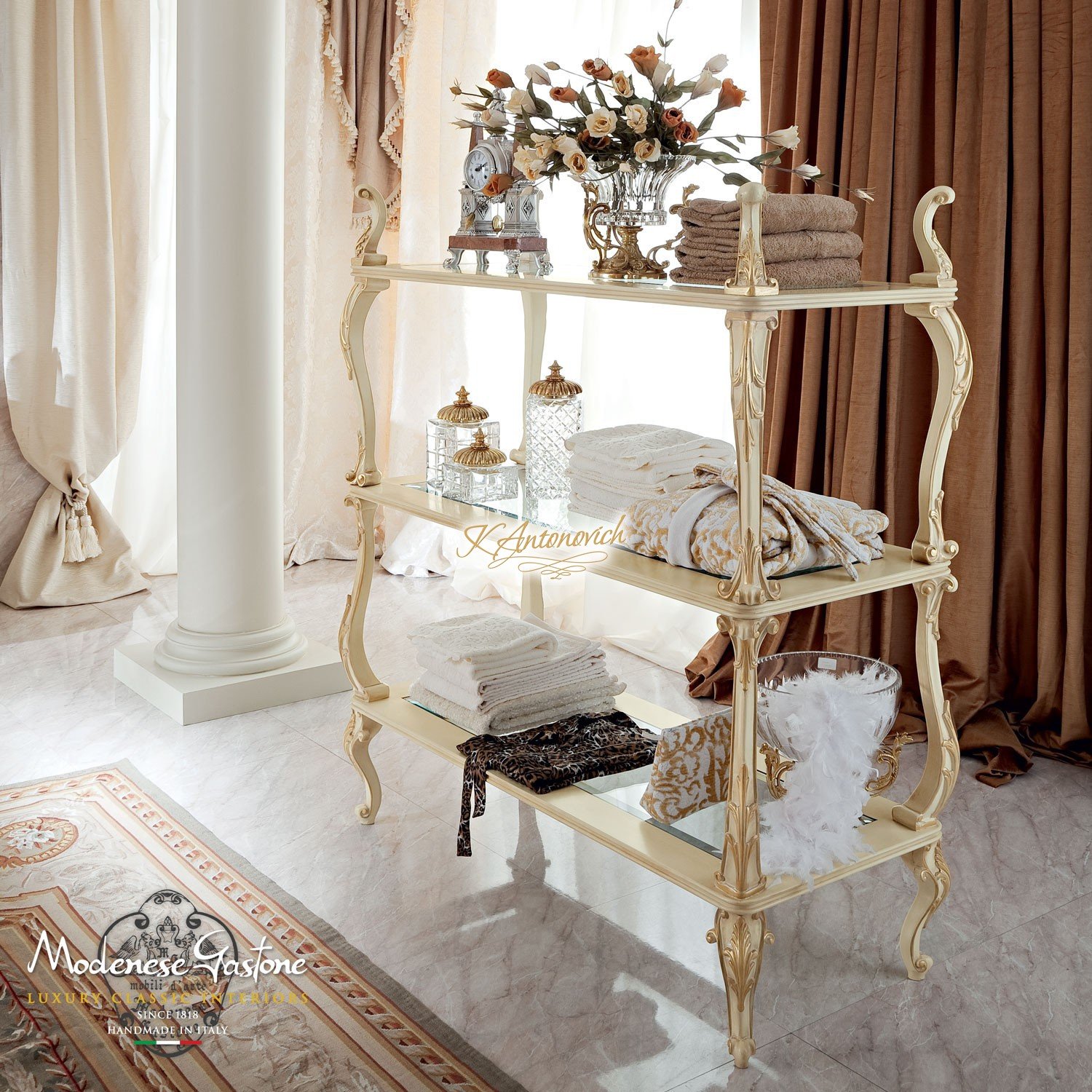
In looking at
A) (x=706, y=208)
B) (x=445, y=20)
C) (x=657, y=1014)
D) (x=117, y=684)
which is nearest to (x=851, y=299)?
(x=706, y=208)

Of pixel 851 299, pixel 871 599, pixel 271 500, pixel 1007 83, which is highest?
pixel 1007 83

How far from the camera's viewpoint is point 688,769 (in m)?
2.17

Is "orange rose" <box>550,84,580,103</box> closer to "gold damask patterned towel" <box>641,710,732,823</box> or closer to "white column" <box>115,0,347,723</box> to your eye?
"gold damask patterned towel" <box>641,710,732,823</box>

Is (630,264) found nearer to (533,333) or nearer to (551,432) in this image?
(551,432)

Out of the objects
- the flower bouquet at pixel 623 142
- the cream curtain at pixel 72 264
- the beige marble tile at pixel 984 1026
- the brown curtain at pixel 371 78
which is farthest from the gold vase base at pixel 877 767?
the brown curtain at pixel 371 78

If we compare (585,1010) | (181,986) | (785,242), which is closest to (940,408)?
(785,242)

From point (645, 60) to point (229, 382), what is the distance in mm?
1695

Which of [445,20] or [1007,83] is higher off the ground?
[445,20]

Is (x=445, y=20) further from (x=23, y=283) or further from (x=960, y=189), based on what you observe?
(x=960, y=189)

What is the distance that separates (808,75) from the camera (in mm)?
3393

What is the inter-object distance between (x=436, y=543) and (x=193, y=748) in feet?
6.46

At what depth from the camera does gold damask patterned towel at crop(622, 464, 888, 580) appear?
1998 millimetres

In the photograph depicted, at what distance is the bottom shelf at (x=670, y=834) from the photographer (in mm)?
2037

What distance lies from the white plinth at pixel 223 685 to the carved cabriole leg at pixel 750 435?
1975 mm
